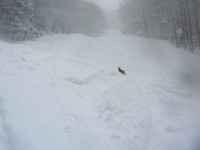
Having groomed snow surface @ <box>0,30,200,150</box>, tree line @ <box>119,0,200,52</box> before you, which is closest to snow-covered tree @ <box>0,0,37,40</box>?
groomed snow surface @ <box>0,30,200,150</box>

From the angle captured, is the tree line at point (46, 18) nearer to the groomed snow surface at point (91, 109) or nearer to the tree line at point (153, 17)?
the tree line at point (153, 17)

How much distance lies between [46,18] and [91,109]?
2591 centimetres

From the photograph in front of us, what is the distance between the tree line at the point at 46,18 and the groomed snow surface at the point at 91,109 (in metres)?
11.9

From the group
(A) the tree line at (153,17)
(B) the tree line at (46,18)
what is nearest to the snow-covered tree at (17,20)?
(B) the tree line at (46,18)

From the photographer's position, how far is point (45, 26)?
27.9m

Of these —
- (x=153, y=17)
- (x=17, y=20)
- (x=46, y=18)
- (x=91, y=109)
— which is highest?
(x=46, y=18)

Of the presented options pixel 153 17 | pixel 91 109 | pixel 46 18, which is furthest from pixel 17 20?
pixel 153 17

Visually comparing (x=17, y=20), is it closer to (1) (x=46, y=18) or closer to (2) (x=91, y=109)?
(1) (x=46, y=18)

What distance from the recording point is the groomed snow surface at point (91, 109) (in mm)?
4762

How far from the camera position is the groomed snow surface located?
4.76 metres

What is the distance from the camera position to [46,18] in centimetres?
2789

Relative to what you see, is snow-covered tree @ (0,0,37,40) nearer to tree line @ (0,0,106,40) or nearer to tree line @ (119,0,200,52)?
tree line @ (0,0,106,40)

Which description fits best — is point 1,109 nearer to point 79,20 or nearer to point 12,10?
point 12,10

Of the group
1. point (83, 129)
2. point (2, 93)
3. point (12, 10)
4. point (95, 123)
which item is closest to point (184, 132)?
point (95, 123)
